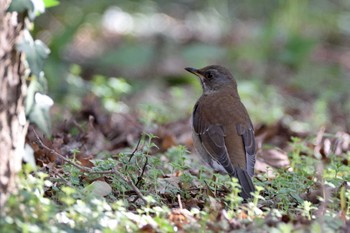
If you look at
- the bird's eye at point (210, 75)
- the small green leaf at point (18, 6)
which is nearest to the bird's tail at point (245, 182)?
the bird's eye at point (210, 75)

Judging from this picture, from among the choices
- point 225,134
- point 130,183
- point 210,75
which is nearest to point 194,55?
point 210,75

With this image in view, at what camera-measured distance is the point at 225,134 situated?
7.37 meters

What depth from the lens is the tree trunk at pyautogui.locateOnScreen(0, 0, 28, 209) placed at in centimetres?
486

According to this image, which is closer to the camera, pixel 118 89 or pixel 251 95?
pixel 118 89

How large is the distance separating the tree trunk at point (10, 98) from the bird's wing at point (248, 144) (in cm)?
242

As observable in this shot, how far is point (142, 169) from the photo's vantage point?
6074 mm

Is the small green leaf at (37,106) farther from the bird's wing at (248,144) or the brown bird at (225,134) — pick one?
the bird's wing at (248,144)

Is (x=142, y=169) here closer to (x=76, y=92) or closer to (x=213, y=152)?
(x=213, y=152)

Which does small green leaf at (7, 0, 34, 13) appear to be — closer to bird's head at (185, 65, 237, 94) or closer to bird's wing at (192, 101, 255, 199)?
bird's wing at (192, 101, 255, 199)

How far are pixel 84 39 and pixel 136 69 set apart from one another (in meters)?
1.92

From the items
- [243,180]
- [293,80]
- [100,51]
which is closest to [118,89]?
[243,180]

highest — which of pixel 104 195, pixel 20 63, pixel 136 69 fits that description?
pixel 20 63

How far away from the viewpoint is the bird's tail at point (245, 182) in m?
6.17

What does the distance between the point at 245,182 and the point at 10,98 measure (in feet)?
7.57
